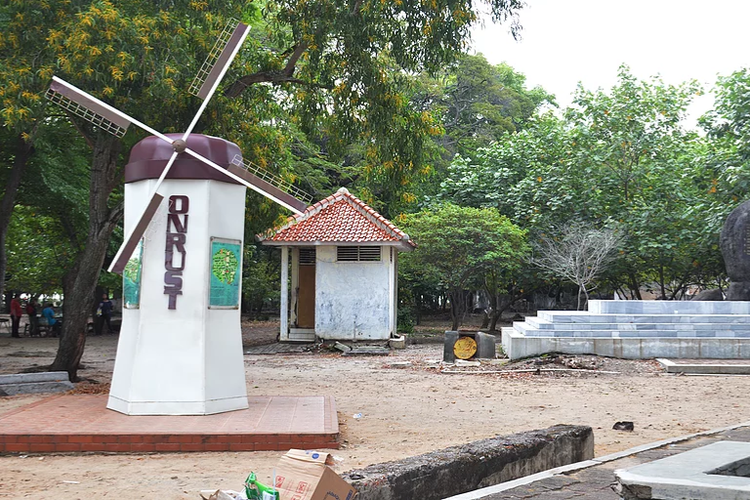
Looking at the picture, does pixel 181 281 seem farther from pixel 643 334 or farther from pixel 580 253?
pixel 580 253

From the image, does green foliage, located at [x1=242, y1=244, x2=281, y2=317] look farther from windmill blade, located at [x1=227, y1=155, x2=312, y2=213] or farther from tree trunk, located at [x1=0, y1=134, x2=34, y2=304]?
windmill blade, located at [x1=227, y1=155, x2=312, y2=213]

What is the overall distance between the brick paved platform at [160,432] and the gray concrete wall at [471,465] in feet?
8.07

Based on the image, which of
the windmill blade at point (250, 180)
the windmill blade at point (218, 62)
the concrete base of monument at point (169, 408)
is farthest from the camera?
the windmill blade at point (218, 62)

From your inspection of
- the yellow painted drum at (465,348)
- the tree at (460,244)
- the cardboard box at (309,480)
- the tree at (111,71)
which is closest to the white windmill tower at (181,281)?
the tree at (111,71)

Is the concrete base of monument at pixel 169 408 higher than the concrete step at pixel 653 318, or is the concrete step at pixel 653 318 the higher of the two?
the concrete step at pixel 653 318

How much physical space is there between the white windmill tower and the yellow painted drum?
8.84m

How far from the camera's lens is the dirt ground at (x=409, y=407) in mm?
7113

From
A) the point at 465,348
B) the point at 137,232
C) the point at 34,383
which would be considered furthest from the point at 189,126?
the point at 465,348

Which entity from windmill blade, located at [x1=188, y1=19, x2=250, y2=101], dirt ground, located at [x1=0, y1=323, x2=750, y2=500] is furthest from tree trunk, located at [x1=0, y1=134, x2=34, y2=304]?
windmill blade, located at [x1=188, y1=19, x2=250, y2=101]

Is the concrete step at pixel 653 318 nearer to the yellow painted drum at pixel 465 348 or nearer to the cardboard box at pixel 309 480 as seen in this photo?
the yellow painted drum at pixel 465 348

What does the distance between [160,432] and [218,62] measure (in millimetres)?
5629

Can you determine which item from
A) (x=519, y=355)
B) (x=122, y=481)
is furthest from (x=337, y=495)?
(x=519, y=355)

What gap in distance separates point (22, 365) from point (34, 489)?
11.9 meters

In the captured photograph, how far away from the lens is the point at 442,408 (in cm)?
1165
